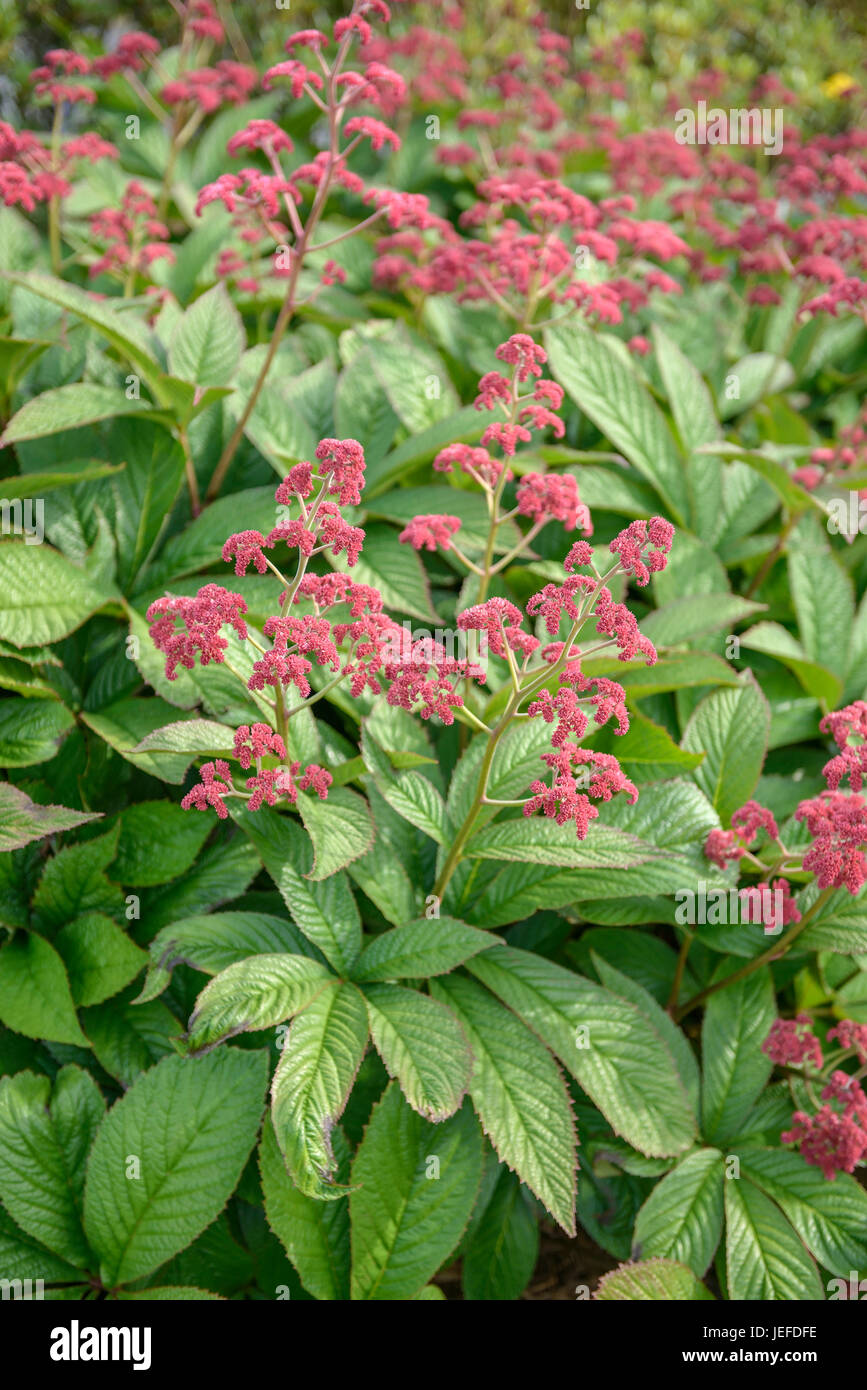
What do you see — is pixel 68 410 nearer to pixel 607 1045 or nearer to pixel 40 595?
pixel 40 595

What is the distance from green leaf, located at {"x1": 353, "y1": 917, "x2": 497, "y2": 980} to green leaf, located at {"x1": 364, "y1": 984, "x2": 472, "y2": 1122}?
4cm

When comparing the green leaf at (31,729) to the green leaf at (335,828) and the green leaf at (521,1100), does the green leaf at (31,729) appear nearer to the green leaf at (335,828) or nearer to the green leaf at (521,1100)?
the green leaf at (335,828)

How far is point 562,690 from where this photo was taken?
1637 millimetres

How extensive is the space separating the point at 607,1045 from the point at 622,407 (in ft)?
5.48

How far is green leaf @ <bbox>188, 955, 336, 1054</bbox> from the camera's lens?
1748mm

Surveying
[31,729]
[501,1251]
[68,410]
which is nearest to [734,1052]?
[501,1251]

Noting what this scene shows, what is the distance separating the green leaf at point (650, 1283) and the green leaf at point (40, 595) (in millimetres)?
1542

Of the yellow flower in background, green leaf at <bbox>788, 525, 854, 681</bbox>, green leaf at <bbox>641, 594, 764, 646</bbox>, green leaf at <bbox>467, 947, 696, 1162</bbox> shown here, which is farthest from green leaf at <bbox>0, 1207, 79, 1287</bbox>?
the yellow flower in background

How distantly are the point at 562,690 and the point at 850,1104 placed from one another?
1028 mm

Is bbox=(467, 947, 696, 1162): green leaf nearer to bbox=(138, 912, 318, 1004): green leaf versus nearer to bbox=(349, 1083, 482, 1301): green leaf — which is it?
bbox=(349, 1083, 482, 1301): green leaf
